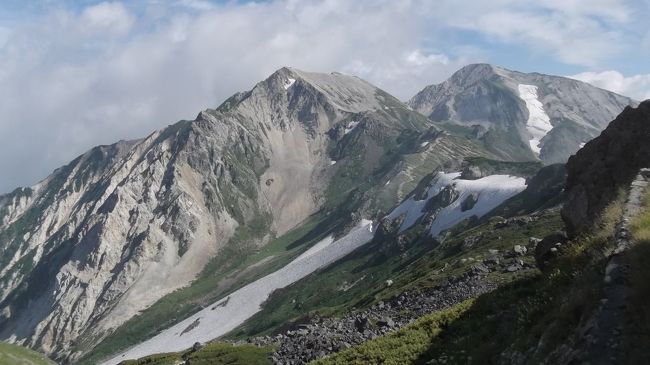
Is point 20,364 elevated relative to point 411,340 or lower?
elevated

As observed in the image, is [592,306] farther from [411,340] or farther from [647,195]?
[411,340]

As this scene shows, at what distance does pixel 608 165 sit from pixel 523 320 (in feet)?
50.7

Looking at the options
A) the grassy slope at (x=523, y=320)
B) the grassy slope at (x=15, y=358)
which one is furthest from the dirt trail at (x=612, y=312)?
the grassy slope at (x=15, y=358)

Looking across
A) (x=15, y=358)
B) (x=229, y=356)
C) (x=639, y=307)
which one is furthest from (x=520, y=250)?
(x=639, y=307)

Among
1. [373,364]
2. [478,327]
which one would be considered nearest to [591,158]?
[478,327]

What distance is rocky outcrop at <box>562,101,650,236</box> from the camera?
96.5ft

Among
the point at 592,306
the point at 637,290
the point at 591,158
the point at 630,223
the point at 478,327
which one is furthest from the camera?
the point at 591,158

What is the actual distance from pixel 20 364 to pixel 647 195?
167ft

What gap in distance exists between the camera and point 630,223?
1827 centimetres

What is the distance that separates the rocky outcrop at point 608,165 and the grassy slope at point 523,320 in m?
5.62

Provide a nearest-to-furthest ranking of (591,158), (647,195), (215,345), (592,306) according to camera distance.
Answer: (592,306) < (647,195) < (591,158) < (215,345)

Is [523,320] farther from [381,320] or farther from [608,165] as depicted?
[381,320]

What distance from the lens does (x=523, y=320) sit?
20.9m

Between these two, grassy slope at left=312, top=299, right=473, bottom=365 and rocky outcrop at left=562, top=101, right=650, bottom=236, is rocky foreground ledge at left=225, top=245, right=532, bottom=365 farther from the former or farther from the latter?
rocky outcrop at left=562, top=101, right=650, bottom=236
